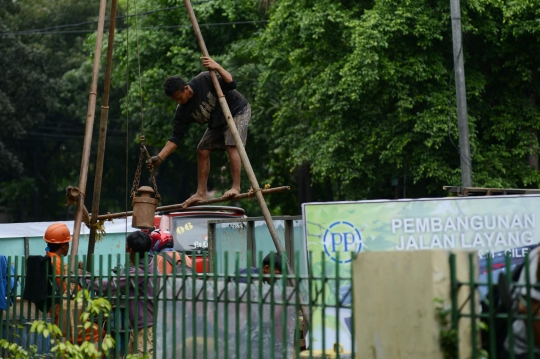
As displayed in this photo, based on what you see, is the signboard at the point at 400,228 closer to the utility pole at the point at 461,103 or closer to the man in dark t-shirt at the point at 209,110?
the man in dark t-shirt at the point at 209,110

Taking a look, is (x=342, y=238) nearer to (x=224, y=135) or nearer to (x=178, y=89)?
(x=224, y=135)

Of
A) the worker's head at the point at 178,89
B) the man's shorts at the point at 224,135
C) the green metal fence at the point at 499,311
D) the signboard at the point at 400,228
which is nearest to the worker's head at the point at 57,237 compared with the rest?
the worker's head at the point at 178,89

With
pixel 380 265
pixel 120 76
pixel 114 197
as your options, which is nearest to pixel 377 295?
pixel 380 265

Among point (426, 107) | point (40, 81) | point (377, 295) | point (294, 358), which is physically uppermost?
point (40, 81)

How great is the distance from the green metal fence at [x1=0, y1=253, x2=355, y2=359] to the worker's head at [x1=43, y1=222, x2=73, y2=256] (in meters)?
0.54

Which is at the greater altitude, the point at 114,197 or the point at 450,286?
the point at 114,197

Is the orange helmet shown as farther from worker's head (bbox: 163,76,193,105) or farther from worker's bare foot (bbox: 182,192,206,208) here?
worker's head (bbox: 163,76,193,105)

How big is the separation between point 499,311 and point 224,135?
4778 millimetres

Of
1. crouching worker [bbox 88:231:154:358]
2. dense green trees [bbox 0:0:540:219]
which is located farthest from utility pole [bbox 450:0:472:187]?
crouching worker [bbox 88:231:154:358]

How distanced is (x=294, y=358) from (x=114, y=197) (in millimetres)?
38971

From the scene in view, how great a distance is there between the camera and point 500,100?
2134 centimetres

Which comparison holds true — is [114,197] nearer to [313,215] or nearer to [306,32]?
[306,32]

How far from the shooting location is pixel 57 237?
7.68 m

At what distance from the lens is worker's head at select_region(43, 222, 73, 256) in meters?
7.66
